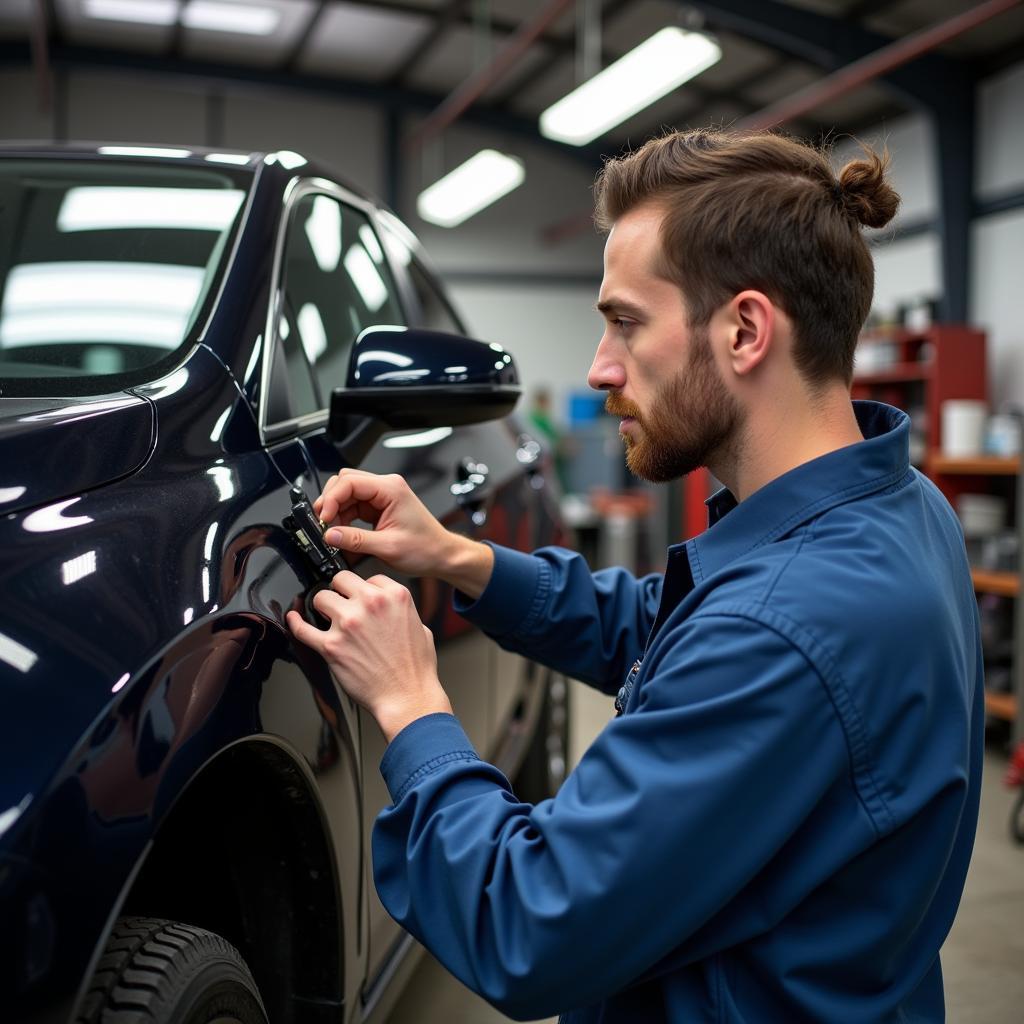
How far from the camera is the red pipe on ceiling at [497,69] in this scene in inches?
275

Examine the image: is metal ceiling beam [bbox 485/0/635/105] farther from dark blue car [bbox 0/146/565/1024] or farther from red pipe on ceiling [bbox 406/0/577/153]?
dark blue car [bbox 0/146/565/1024]

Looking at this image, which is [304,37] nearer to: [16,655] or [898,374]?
[898,374]

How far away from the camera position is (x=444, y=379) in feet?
4.51

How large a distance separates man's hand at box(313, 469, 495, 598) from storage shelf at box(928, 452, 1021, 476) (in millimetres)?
3869

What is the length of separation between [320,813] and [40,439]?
1.53ft

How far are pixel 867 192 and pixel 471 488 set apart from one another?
33.9 inches

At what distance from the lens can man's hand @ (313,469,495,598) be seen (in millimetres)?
1202

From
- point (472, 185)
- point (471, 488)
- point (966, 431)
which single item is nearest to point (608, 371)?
point (471, 488)

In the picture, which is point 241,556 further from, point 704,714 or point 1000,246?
point 1000,246

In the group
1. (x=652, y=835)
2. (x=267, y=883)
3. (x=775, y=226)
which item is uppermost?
(x=775, y=226)

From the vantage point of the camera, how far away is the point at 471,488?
1760 millimetres

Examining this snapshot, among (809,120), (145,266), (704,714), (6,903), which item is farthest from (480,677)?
(809,120)

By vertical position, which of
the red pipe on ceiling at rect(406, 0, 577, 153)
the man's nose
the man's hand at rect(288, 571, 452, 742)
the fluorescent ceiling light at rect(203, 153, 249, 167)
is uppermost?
the red pipe on ceiling at rect(406, 0, 577, 153)

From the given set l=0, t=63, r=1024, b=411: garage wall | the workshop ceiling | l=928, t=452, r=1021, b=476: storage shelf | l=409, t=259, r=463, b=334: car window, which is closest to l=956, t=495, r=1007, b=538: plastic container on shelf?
l=928, t=452, r=1021, b=476: storage shelf
